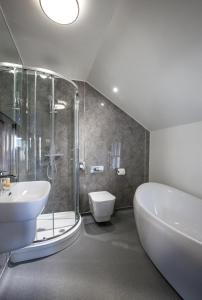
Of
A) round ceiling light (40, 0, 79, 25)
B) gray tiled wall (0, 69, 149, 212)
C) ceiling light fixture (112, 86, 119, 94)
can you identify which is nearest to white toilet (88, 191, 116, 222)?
gray tiled wall (0, 69, 149, 212)

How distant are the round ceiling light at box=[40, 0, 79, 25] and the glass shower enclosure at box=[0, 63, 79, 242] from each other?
30.0 inches

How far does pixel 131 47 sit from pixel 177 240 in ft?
6.47

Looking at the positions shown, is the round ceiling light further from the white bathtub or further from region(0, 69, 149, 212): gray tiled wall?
the white bathtub

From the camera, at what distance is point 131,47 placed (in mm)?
1798

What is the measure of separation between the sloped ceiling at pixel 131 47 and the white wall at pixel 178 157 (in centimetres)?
21

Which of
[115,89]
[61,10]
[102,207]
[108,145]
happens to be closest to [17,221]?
[102,207]

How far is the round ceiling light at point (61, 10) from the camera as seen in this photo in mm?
1426

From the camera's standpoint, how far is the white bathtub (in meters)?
1.05

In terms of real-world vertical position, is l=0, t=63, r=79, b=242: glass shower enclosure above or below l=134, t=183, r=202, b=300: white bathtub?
above

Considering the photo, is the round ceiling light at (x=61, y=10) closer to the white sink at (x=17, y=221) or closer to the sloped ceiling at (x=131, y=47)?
the sloped ceiling at (x=131, y=47)

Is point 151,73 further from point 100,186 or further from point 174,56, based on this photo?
point 100,186

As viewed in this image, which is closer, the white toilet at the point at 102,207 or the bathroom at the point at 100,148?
the bathroom at the point at 100,148

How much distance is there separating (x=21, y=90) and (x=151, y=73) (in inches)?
72.0

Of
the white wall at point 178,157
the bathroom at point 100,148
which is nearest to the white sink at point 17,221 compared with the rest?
the bathroom at point 100,148
